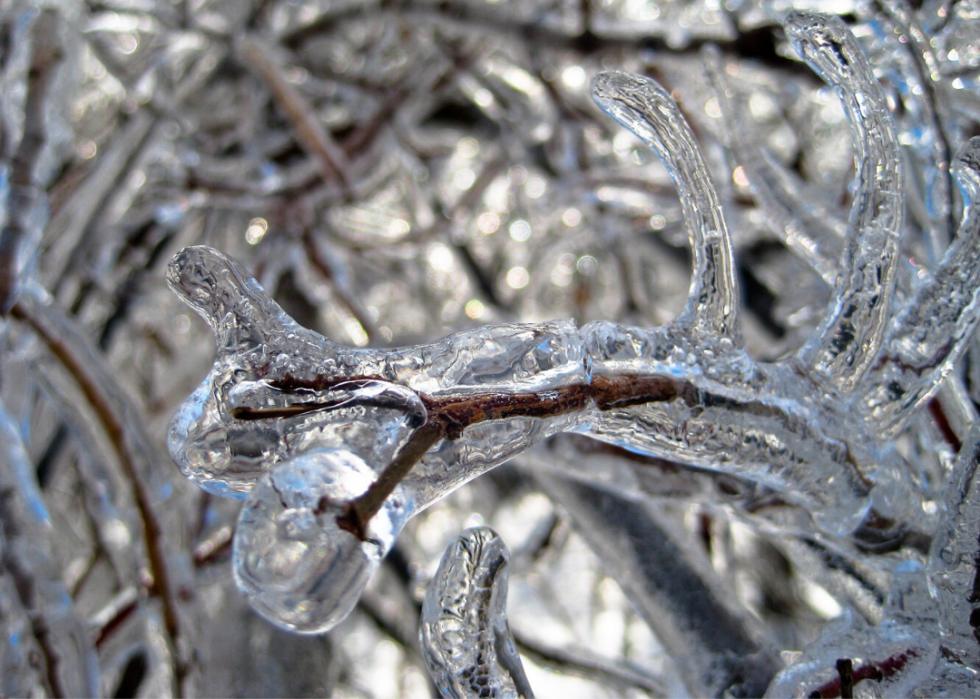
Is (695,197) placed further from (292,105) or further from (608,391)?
(292,105)

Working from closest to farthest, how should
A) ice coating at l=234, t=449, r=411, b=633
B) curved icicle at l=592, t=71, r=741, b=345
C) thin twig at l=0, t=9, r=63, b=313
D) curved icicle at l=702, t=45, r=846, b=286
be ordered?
ice coating at l=234, t=449, r=411, b=633, curved icicle at l=592, t=71, r=741, b=345, curved icicle at l=702, t=45, r=846, b=286, thin twig at l=0, t=9, r=63, b=313

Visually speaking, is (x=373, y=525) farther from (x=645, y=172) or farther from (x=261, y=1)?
(x=645, y=172)

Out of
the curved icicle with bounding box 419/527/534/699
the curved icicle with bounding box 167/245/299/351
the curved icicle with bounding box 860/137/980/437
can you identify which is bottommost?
the curved icicle with bounding box 419/527/534/699

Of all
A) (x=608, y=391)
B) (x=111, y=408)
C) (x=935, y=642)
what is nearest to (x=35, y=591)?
(x=111, y=408)

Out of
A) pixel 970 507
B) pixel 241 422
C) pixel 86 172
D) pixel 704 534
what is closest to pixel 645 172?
pixel 704 534

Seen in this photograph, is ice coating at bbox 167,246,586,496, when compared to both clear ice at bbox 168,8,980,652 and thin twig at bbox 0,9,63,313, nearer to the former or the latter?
clear ice at bbox 168,8,980,652

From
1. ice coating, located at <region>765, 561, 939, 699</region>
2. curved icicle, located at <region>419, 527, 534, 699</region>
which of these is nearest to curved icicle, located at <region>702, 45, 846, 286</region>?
ice coating, located at <region>765, 561, 939, 699</region>

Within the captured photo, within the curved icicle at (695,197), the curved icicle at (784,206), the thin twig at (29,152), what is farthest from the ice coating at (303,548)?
the thin twig at (29,152)
